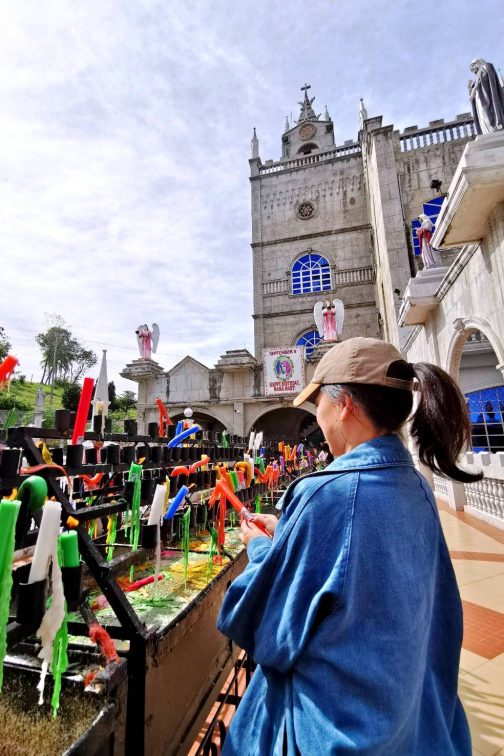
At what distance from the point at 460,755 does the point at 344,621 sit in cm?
67

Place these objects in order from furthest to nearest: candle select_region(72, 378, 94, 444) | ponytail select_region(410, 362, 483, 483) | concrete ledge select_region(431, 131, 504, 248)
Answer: concrete ledge select_region(431, 131, 504, 248) → candle select_region(72, 378, 94, 444) → ponytail select_region(410, 362, 483, 483)

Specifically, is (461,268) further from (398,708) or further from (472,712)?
(398,708)

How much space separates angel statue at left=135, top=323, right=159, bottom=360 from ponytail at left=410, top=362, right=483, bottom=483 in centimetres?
1704

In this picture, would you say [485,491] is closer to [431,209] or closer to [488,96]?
[488,96]

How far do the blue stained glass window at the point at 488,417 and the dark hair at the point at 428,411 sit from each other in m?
11.8

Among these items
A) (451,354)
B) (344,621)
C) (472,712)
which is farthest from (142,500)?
(451,354)

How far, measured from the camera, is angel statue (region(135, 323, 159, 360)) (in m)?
17.1

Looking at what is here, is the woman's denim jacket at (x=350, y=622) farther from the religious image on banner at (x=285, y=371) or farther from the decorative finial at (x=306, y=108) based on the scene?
the decorative finial at (x=306, y=108)

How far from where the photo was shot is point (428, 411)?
44.9 inches

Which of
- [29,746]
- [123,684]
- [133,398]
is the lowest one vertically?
[29,746]

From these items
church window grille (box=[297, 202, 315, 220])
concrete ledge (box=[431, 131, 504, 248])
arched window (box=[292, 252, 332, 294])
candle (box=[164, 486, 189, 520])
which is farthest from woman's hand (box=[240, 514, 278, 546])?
church window grille (box=[297, 202, 315, 220])

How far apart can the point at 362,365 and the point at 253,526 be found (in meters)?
0.78

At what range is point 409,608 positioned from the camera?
78cm

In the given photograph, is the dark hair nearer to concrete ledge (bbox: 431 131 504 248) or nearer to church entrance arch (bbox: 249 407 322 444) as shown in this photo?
concrete ledge (bbox: 431 131 504 248)
